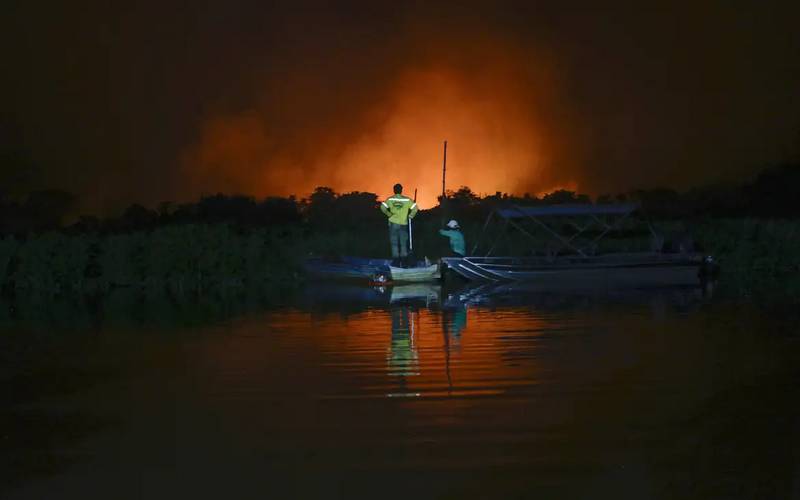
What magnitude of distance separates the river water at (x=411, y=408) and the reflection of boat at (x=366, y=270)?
7616mm

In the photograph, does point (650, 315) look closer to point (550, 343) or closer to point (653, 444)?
point (550, 343)

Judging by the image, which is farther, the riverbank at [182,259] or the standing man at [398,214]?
the riverbank at [182,259]

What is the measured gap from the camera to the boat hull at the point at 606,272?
21875 mm

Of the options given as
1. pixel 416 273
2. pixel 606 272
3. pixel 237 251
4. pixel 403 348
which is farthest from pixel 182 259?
pixel 403 348

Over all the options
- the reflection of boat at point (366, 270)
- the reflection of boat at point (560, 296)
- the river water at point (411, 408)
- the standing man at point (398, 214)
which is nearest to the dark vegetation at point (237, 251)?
the reflection of boat at point (366, 270)

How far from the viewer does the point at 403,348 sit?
1170 centimetres

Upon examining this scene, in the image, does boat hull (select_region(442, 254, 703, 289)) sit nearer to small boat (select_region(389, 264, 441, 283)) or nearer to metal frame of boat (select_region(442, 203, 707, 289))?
metal frame of boat (select_region(442, 203, 707, 289))

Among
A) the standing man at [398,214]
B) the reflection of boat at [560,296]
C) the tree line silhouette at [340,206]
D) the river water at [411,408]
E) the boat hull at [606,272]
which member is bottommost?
the river water at [411,408]

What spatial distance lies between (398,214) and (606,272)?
474 centimetres

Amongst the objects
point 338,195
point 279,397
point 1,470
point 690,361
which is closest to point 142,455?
point 1,470

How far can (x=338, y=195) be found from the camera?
4178cm

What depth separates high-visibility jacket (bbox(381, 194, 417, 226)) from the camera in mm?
22312

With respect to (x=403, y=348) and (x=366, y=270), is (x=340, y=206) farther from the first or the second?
(x=403, y=348)

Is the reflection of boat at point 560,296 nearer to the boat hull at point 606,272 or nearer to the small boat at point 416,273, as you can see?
the boat hull at point 606,272
